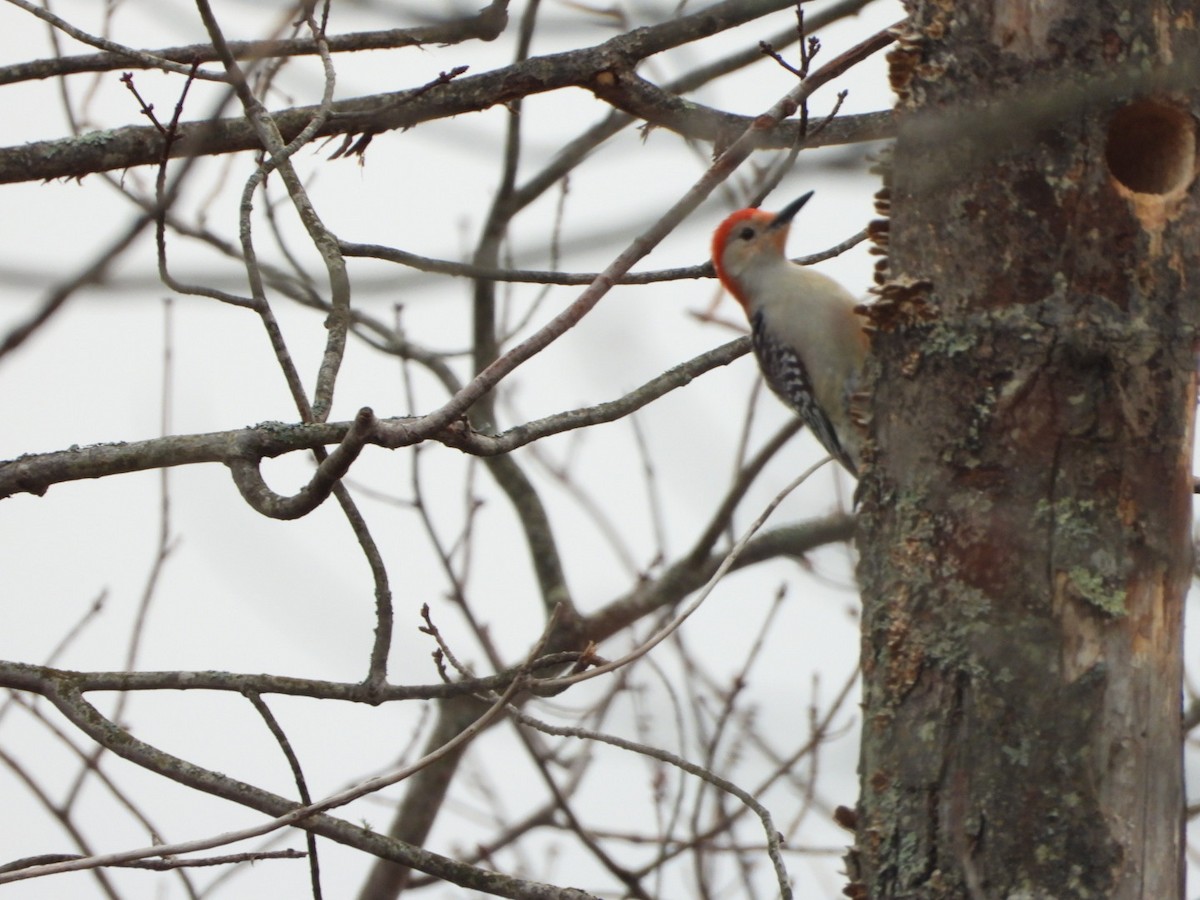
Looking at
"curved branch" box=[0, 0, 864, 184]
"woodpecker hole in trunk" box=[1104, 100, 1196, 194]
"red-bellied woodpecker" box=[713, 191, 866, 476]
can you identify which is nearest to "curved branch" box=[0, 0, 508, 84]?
"curved branch" box=[0, 0, 864, 184]

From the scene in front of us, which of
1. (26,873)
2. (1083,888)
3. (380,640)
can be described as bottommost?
(26,873)

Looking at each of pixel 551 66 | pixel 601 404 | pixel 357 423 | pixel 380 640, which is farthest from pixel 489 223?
pixel 357 423

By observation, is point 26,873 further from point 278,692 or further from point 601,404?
point 601,404

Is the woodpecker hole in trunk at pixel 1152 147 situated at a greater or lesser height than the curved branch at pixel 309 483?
greater

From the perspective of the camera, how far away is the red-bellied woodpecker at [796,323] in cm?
446

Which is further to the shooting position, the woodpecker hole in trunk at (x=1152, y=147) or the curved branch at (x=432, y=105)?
the curved branch at (x=432, y=105)

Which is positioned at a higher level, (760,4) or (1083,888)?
(760,4)

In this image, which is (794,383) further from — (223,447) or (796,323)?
(223,447)

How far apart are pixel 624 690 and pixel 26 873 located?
309 centimetres

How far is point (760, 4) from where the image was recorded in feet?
8.45

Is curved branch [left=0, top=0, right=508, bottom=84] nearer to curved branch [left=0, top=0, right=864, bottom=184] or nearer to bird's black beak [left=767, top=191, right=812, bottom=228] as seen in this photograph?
curved branch [left=0, top=0, right=864, bottom=184]

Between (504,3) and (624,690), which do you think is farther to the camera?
(624,690)

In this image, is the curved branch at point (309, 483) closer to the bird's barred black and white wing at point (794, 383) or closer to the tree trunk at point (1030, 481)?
the tree trunk at point (1030, 481)

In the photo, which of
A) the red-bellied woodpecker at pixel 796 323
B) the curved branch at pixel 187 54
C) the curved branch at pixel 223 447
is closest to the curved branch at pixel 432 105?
the curved branch at pixel 187 54
